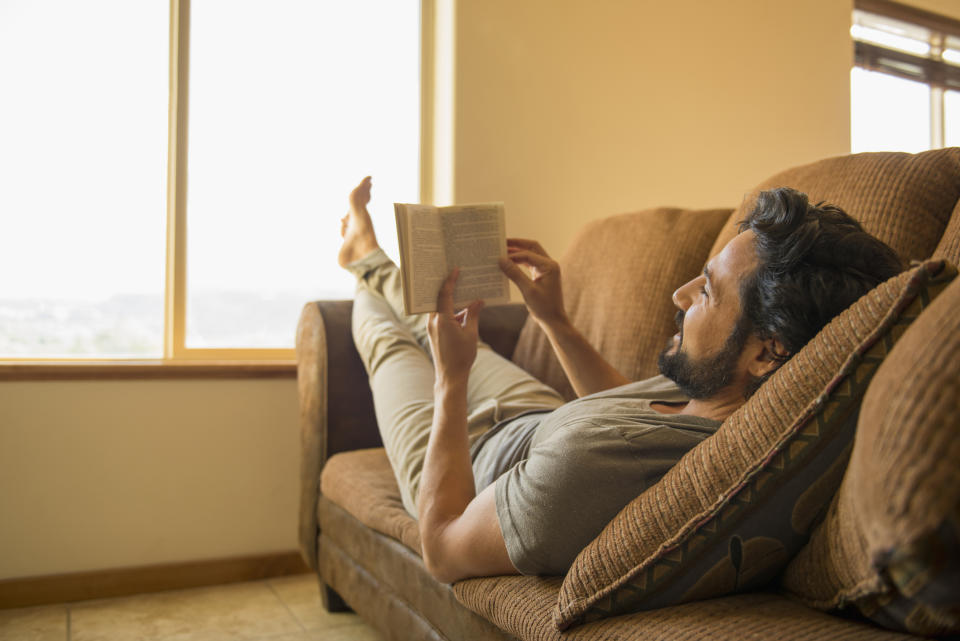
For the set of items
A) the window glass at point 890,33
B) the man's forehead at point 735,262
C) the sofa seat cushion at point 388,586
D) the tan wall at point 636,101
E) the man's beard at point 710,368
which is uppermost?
the window glass at point 890,33

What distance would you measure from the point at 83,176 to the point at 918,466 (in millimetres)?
2406

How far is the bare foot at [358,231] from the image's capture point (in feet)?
6.66

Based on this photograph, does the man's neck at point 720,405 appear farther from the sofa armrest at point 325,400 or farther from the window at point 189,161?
the window at point 189,161

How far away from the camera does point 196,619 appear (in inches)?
77.3

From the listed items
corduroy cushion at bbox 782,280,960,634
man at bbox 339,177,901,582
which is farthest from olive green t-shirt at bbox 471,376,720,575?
corduroy cushion at bbox 782,280,960,634

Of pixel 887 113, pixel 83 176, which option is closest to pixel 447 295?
pixel 83 176

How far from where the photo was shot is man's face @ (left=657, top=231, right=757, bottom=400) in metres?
1.07

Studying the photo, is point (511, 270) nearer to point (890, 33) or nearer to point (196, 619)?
point (196, 619)

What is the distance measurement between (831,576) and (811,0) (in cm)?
321

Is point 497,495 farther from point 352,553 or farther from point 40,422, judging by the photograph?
point 40,422

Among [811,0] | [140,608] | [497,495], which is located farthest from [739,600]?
[811,0]

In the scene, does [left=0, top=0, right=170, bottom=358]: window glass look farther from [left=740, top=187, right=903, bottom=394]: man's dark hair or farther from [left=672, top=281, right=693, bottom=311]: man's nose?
[left=740, top=187, right=903, bottom=394]: man's dark hair

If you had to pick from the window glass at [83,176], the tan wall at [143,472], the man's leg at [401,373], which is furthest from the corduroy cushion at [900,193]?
the window glass at [83,176]

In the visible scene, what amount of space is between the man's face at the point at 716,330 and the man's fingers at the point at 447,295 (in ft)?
1.35
